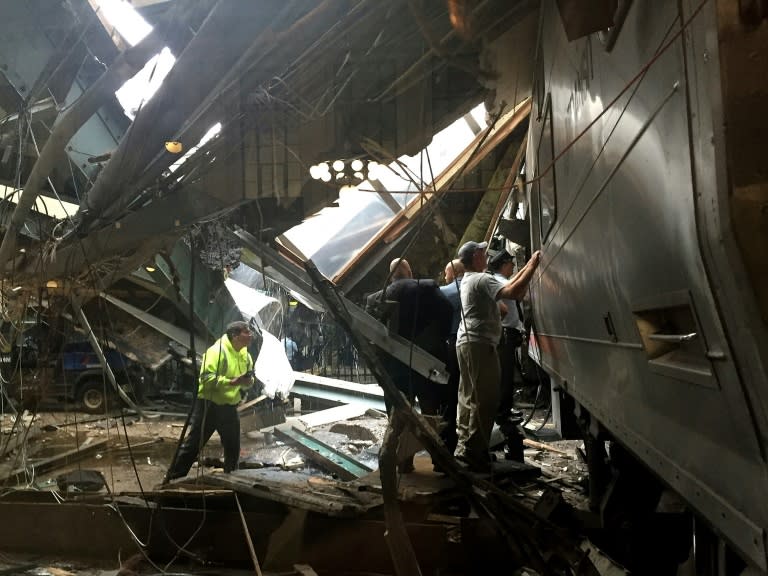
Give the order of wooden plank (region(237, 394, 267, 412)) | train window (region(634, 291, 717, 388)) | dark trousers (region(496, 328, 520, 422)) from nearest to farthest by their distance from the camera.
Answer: train window (region(634, 291, 717, 388)), dark trousers (region(496, 328, 520, 422)), wooden plank (region(237, 394, 267, 412))

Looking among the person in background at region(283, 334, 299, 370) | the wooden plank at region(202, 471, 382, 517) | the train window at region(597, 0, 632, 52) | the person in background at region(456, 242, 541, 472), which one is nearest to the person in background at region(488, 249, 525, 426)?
the person in background at region(456, 242, 541, 472)

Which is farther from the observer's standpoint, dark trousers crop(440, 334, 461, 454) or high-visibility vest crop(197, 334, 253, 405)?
high-visibility vest crop(197, 334, 253, 405)

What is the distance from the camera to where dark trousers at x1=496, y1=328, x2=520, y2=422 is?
610cm

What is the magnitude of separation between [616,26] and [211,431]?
568 centimetres

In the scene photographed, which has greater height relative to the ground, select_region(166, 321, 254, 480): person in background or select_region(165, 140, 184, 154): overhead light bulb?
select_region(165, 140, 184, 154): overhead light bulb

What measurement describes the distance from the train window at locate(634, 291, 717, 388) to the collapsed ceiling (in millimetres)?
2622

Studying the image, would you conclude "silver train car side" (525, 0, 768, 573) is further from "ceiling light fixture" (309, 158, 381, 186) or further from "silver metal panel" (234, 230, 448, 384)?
"ceiling light fixture" (309, 158, 381, 186)

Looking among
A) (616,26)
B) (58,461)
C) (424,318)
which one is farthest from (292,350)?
(616,26)

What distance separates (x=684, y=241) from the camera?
1.58 metres

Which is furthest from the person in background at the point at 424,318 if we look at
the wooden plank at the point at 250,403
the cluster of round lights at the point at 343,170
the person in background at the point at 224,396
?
the wooden plank at the point at 250,403

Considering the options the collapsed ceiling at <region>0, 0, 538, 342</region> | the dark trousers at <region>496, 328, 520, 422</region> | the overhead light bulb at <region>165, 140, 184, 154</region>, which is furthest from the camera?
the dark trousers at <region>496, 328, 520, 422</region>

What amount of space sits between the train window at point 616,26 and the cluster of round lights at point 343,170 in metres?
3.65

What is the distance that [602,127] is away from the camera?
92.8 inches

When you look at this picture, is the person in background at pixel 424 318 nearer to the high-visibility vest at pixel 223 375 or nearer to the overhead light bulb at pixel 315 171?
the overhead light bulb at pixel 315 171
